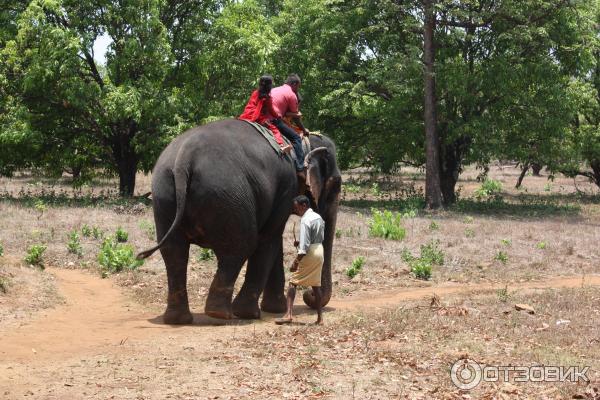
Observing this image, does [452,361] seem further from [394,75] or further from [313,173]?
[394,75]

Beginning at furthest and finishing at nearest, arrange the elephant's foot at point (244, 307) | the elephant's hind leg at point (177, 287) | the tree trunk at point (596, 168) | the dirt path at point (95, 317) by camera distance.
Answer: the tree trunk at point (596, 168) < the elephant's foot at point (244, 307) < the elephant's hind leg at point (177, 287) < the dirt path at point (95, 317)

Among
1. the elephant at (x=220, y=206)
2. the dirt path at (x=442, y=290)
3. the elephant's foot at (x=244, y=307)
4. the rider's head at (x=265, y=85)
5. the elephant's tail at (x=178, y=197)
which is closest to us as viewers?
the elephant's tail at (x=178, y=197)

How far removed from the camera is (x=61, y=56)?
69.8 ft

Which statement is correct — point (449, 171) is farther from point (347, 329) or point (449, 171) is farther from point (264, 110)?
point (347, 329)

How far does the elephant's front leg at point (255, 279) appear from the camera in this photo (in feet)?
32.9

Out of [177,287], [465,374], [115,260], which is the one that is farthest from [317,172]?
→ [465,374]

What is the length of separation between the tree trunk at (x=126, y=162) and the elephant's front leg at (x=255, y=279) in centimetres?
1457

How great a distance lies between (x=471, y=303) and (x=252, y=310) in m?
3.24

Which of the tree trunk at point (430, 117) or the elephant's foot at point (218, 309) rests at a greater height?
the tree trunk at point (430, 117)

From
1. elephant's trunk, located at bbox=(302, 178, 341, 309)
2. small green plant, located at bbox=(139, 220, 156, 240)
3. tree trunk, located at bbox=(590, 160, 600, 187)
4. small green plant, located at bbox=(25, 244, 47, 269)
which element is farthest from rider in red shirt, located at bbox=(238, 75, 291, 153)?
tree trunk, located at bbox=(590, 160, 600, 187)

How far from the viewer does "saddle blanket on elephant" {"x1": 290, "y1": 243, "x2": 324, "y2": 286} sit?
9.56 m

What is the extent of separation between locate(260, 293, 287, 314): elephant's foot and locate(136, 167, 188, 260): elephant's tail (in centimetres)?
228

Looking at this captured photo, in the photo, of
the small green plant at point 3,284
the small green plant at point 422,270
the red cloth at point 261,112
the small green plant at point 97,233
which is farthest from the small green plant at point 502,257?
the small green plant at point 3,284

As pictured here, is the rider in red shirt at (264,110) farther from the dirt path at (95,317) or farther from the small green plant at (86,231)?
the small green plant at (86,231)
